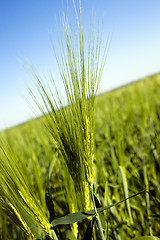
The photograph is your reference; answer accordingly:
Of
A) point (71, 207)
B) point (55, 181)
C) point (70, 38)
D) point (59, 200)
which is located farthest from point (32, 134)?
point (70, 38)

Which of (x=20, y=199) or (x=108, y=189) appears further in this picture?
(x=108, y=189)

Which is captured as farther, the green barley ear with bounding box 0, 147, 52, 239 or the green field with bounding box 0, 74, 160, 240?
the green field with bounding box 0, 74, 160, 240

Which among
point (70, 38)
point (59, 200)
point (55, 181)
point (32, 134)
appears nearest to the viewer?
point (70, 38)

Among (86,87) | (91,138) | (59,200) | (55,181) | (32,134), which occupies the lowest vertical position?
(59,200)

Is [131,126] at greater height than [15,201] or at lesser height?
greater

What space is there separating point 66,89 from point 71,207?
13.3 inches

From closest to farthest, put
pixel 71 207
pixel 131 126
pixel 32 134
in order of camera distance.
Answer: pixel 71 207 < pixel 131 126 < pixel 32 134

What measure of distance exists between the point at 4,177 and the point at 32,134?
1817 mm

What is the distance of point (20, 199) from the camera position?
0.46 meters

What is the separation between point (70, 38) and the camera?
0.43m

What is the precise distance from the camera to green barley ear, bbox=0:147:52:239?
0.45m

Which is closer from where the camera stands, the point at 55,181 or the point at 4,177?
the point at 4,177

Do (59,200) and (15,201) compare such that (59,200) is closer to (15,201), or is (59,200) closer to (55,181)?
(55,181)

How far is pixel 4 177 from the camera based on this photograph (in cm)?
47
